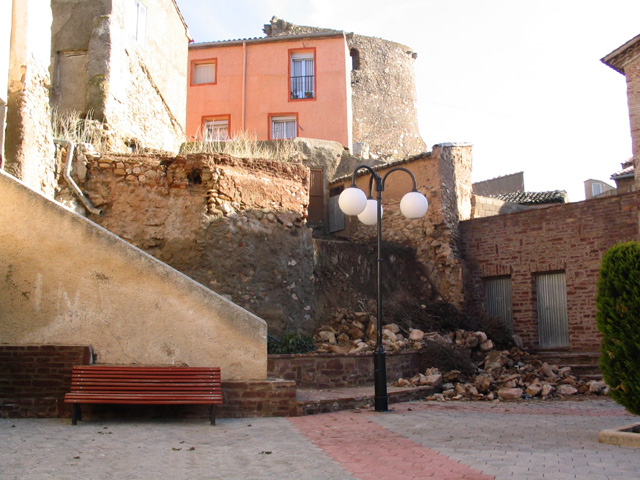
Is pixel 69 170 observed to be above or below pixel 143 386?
above

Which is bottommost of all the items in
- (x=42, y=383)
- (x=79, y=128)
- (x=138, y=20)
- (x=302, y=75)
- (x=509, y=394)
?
(x=509, y=394)

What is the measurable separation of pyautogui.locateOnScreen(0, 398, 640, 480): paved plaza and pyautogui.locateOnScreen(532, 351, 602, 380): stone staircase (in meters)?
5.06

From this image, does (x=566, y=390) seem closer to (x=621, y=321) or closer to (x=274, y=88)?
A: (x=621, y=321)

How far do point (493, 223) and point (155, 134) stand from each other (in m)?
8.95

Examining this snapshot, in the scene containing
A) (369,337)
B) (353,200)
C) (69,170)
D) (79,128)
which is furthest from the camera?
(369,337)

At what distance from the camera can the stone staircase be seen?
13.5m

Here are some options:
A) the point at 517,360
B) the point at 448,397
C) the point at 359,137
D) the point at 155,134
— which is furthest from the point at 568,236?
the point at 359,137

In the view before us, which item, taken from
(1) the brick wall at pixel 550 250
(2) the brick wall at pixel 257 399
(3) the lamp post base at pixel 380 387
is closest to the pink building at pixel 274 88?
(1) the brick wall at pixel 550 250

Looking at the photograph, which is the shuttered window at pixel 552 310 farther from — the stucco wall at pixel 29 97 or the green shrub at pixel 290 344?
the stucco wall at pixel 29 97

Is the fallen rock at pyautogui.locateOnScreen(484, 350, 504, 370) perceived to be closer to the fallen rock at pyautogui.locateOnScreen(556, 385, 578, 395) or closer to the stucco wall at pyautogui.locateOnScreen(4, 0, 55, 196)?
the fallen rock at pyautogui.locateOnScreen(556, 385, 578, 395)

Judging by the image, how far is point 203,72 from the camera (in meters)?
25.6

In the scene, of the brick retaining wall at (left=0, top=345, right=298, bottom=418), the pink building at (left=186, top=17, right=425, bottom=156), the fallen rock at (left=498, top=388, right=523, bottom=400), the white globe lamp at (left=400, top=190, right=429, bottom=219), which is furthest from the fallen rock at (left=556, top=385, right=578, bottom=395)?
the pink building at (left=186, top=17, right=425, bottom=156)

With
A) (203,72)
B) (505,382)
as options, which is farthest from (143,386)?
(203,72)

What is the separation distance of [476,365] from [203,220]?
672cm
